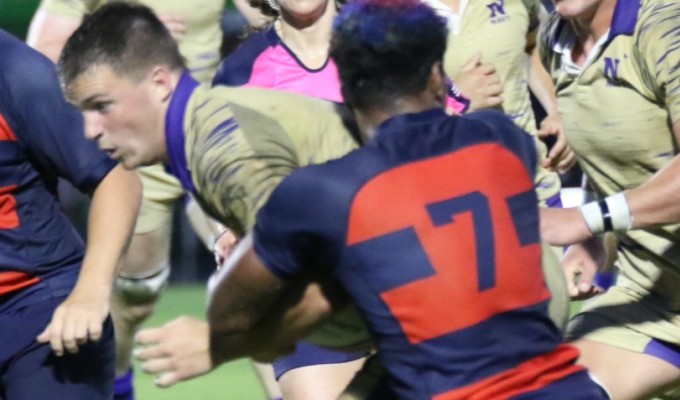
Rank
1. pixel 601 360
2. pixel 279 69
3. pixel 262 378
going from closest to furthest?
1. pixel 601 360
2. pixel 279 69
3. pixel 262 378

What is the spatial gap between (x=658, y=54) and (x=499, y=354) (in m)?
1.27

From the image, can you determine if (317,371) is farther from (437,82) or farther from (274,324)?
(437,82)

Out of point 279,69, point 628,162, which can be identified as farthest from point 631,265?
point 279,69

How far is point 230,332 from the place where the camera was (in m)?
3.12

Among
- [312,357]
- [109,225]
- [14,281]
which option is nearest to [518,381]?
[109,225]

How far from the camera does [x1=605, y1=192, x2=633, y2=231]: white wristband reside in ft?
12.7

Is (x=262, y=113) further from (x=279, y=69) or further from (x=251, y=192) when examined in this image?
(x=279, y=69)

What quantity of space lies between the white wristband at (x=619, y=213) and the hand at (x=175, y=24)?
2.16 metres

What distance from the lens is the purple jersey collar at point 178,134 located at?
322 centimetres

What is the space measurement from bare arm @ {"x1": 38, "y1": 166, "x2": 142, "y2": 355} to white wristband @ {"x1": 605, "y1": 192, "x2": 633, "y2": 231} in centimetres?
117

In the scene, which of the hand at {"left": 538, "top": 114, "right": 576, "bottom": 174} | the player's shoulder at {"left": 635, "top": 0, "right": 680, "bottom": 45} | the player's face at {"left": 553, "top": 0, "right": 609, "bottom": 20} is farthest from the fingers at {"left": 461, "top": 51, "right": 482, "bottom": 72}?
the player's shoulder at {"left": 635, "top": 0, "right": 680, "bottom": 45}

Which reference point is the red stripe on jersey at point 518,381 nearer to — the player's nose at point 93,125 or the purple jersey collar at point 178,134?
the purple jersey collar at point 178,134

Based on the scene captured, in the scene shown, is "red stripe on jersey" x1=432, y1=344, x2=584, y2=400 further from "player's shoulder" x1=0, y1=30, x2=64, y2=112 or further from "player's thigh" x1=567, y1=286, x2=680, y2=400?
"player's shoulder" x1=0, y1=30, x2=64, y2=112

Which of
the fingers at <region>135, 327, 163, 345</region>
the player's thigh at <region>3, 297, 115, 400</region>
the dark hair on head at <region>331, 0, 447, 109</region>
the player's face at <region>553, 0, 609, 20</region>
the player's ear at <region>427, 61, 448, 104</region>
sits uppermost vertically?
the dark hair on head at <region>331, 0, 447, 109</region>
